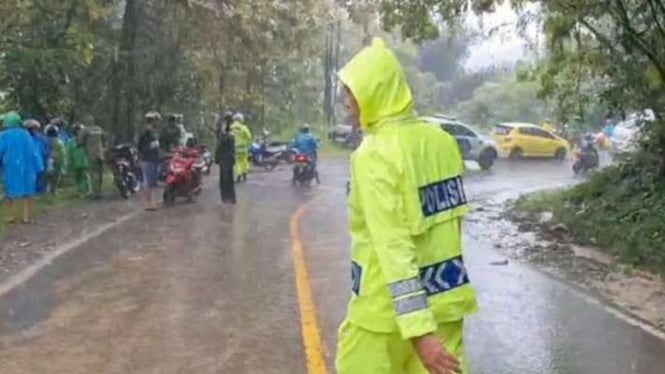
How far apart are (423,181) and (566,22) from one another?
39.3ft

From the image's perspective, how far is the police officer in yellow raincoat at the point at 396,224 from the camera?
3314 mm

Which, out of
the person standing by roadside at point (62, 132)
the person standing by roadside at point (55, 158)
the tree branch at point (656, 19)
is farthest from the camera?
the person standing by roadside at point (62, 132)

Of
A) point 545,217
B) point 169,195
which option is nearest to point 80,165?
point 169,195

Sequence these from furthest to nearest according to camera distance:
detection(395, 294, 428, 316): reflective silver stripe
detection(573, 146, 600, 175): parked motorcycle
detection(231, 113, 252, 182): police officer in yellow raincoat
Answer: detection(573, 146, 600, 175): parked motorcycle
detection(231, 113, 252, 182): police officer in yellow raincoat
detection(395, 294, 428, 316): reflective silver stripe

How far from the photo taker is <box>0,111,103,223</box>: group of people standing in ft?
50.6

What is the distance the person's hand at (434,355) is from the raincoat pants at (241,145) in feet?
64.6

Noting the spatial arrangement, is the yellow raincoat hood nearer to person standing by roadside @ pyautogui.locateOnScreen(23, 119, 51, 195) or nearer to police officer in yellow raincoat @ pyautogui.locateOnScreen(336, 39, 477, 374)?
police officer in yellow raincoat @ pyautogui.locateOnScreen(336, 39, 477, 374)

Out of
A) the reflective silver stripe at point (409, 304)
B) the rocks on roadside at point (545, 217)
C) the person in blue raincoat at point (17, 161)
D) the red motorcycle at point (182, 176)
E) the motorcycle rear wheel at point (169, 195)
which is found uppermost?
the reflective silver stripe at point (409, 304)

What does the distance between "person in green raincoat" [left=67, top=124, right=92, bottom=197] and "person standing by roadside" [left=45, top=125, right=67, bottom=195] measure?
0.48 feet

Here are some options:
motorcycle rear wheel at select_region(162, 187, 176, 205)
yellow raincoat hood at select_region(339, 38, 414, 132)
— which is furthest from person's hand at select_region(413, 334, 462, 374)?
motorcycle rear wheel at select_region(162, 187, 176, 205)

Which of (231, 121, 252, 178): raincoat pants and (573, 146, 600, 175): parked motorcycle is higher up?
(231, 121, 252, 178): raincoat pants

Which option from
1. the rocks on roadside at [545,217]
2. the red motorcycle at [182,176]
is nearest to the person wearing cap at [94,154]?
the red motorcycle at [182,176]

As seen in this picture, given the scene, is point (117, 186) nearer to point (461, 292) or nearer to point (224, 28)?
point (224, 28)

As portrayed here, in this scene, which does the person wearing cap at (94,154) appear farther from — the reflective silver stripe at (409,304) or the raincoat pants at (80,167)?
the reflective silver stripe at (409,304)
